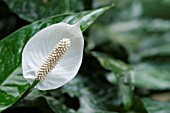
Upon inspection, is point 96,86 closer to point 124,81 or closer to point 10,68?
point 124,81

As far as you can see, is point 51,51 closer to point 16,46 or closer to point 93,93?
point 16,46

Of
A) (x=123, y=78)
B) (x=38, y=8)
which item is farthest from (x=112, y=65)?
(x=38, y=8)

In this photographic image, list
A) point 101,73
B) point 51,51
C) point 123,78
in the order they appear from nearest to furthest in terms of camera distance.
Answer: point 51,51 → point 123,78 → point 101,73

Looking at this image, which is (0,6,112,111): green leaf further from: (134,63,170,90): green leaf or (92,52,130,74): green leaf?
(134,63,170,90): green leaf

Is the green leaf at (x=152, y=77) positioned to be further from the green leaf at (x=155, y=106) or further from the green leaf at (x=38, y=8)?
the green leaf at (x=38, y=8)

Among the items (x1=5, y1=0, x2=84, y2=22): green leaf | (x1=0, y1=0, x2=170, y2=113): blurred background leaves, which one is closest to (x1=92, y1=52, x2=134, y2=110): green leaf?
(x1=0, y1=0, x2=170, y2=113): blurred background leaves

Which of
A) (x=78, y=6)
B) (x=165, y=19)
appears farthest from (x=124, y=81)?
(x=165, y=19)

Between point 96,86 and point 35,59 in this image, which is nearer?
point 35,59
